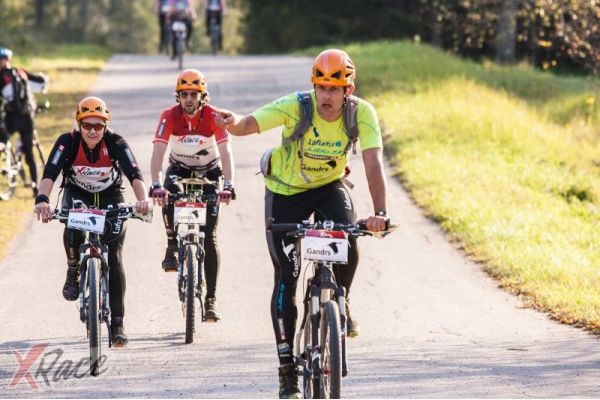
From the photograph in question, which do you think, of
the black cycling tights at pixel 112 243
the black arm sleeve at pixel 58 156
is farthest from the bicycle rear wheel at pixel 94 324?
the black arm sleeve at pixel 58 156

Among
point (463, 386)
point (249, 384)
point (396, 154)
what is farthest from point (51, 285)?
point (396, 154)

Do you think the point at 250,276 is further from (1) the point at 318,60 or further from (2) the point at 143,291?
(1) the point at 318,60

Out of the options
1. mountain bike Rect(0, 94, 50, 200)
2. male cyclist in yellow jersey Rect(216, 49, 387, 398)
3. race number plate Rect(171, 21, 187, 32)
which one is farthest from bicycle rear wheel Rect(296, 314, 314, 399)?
race number plate Rect(171, 21, 187, 32)

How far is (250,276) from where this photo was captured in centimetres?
1184

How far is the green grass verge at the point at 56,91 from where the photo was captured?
1512 cm

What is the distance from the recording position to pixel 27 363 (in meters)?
8.36

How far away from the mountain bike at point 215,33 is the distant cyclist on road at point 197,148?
24825 millimetres

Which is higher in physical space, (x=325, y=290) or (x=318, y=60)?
(x=318, y=60)

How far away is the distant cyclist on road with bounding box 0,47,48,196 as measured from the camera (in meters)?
15.4

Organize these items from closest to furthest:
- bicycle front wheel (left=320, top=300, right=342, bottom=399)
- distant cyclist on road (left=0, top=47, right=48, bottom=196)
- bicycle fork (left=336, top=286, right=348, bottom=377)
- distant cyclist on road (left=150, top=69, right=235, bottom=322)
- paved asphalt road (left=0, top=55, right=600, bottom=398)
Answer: bicycle front wheel (left=320, top=300, right=342, bottom=399) → bicycle fork (left=336, top=286, right=348, bottom=377) → paved asphalt road (left=0, top=55, right=600, bottom=398) → distant cyclist on road (left=150, top=69, right=235, bottom=322) → distant cyclist on road (left=0, top=47, right=48, bottom=196)

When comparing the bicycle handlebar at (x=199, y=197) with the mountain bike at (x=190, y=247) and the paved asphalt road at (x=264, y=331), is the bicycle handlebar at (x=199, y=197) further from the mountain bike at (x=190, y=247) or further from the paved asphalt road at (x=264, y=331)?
the paved asphalt road at (x=264, y=331)

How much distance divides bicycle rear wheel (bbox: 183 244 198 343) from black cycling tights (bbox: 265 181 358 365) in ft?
6.34

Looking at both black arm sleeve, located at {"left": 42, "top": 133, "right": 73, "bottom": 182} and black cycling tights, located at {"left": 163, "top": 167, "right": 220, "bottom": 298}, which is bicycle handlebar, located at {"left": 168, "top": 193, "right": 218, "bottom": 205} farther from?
black arm sleeve, located at {"left": 42, "top": 133, "right": 73, "bottom": 182}

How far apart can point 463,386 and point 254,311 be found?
3.03m
